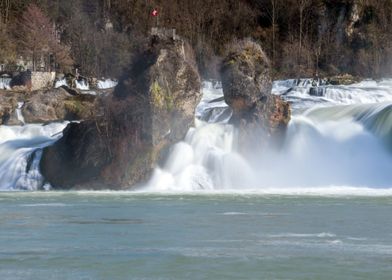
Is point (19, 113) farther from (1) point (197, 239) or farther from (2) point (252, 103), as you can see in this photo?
(1) point (197, 239)

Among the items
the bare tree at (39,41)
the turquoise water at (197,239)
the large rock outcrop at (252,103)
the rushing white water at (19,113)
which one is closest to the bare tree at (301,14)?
the bare tree at (39,41)

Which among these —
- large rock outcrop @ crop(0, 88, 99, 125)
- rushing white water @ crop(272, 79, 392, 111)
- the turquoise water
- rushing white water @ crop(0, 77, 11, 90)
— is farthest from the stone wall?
the turquoise water

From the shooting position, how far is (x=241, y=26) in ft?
330

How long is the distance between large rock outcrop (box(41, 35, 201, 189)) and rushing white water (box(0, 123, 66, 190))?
71 centimetres

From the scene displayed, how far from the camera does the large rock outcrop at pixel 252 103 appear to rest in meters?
54.2

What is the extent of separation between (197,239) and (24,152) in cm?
2913

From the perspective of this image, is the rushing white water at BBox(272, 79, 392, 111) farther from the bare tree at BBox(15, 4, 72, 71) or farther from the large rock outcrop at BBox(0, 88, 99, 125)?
the bare tree at BBox(15, 4, 72, 71)

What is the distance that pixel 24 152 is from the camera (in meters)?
53.7

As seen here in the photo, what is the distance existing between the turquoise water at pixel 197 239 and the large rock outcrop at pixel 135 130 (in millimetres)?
11904

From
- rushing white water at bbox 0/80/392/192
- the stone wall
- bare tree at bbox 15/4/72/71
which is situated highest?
bare tree at bbox 15/4/72/71

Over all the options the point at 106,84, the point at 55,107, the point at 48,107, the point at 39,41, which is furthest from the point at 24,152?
the point at 39,41

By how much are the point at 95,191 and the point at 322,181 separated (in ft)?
39.9

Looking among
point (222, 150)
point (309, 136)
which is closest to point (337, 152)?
point (309, 136)

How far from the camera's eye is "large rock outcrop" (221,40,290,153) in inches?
2135
